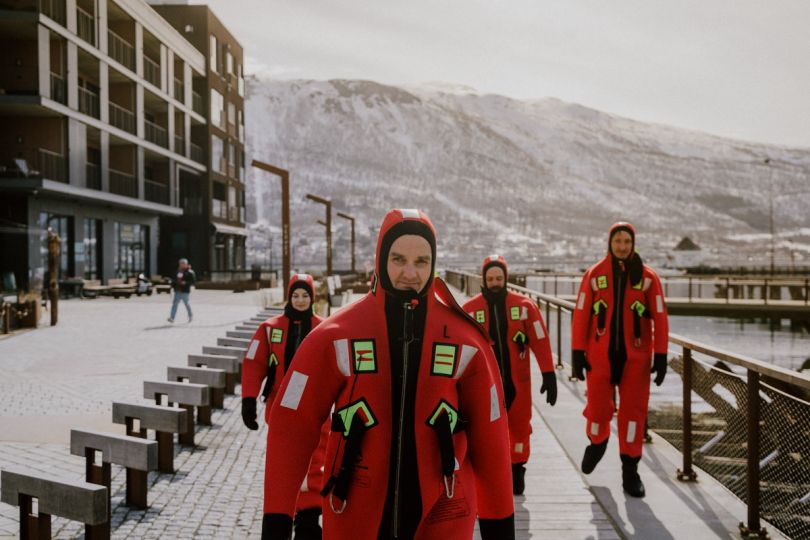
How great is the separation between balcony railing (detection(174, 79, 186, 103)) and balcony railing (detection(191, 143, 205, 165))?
10.7 feet

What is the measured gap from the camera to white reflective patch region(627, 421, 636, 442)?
513cm

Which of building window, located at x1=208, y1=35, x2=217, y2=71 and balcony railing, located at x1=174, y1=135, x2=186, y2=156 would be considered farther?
building window, located at x1=208, y1=35, x2=217, y2=71

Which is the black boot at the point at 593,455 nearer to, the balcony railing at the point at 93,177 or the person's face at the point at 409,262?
the person's face at the point at 409,262

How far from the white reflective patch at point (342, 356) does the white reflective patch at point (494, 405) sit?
0.53 meters

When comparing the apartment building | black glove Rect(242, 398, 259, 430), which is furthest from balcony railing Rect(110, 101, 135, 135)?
black glove Rect(242, 398, 259, 430)

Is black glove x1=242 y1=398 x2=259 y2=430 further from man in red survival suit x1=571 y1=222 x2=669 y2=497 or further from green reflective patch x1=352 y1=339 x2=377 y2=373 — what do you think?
green reflective patch x1=352 y1=339 x2=377 y2=373

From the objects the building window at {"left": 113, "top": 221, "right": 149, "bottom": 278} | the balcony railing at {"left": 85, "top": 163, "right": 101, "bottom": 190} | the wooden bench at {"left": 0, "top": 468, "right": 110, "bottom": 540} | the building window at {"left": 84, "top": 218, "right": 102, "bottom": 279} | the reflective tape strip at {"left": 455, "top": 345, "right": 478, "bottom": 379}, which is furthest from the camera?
the building window at {"left": 113, "top": 221, "right": 149, "bottom": 278}

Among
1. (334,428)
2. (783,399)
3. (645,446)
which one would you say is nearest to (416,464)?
(334,428)

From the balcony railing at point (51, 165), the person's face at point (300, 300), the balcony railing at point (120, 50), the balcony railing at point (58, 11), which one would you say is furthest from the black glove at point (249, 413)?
the balcony railing at point (120, 50)

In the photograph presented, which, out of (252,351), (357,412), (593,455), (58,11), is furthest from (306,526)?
(58,11)

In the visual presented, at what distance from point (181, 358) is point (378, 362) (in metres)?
11.4

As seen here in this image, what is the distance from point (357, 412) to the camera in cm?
251

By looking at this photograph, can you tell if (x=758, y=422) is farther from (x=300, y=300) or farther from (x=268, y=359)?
(x=268, y=359)

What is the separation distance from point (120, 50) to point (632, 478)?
36.3 m
